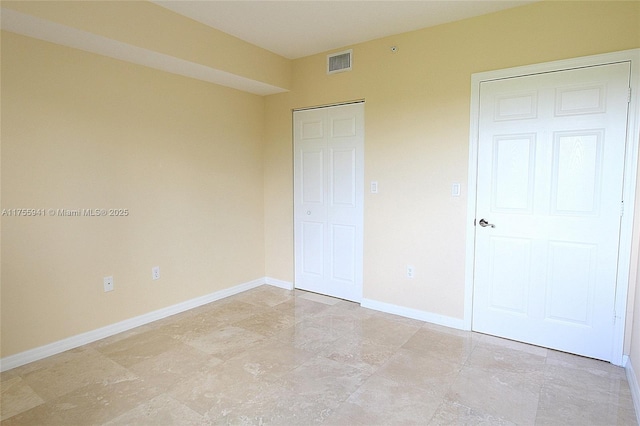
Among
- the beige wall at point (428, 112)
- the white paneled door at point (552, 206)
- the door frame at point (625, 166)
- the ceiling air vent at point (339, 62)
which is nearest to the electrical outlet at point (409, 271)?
the beige wall at point (428, 112)

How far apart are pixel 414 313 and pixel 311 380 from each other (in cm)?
142

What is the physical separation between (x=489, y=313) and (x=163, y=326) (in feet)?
9.20

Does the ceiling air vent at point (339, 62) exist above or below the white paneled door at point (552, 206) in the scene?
above

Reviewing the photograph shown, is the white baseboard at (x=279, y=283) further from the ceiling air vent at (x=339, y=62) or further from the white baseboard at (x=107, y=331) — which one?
the ceiling air vent at (x=339, y=62)

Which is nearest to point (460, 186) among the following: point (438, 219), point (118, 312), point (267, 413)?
point (438, 219)

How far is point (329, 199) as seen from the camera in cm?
396

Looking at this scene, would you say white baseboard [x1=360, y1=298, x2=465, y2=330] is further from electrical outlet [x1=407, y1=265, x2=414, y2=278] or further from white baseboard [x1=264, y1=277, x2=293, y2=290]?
white baseboard [x1=264, y1=277, x2=293, y2=290]

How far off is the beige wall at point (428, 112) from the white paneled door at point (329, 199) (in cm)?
14

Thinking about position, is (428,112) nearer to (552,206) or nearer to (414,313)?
(552,206)

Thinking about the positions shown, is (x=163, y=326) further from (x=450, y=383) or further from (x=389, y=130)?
(x=389, y=130)

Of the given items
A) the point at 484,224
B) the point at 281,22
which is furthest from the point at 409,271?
the point at 281,22

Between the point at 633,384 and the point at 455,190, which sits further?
the point at 455,190

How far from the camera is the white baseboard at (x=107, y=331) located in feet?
8.35

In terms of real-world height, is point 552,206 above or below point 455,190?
below
